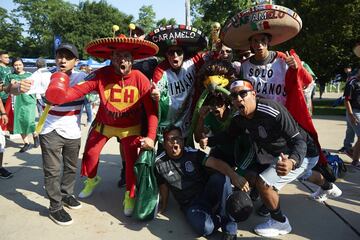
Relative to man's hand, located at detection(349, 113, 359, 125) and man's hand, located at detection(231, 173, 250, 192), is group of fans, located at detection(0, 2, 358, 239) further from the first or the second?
man's hand, located at detection(349, 113, 359, 125)

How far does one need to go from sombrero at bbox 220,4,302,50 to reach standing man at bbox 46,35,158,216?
842 millimetres

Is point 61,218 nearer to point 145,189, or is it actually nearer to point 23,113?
point 145,189

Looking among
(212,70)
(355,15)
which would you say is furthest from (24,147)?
(355,15)

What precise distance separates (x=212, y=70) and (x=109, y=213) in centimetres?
192

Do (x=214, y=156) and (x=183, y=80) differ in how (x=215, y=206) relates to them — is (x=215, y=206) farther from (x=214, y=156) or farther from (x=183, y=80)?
(x=183, y=80)

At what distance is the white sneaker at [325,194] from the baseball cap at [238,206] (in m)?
1.46

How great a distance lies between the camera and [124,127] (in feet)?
12.1

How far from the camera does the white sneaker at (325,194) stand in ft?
12.3

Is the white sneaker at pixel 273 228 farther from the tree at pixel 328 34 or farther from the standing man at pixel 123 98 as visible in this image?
the tree at pixel 328 34

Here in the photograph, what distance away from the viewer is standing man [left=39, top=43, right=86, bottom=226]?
3.37 metres

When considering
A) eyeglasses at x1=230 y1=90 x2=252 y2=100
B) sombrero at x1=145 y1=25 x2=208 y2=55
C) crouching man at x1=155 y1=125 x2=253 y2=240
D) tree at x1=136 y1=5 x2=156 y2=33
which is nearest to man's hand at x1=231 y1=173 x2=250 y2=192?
crouching man at x1=155 y1=125 x2=253 y2=240

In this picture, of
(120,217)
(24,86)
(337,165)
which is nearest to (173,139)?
(120,217)

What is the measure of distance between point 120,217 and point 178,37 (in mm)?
2044

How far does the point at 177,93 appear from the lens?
146 inches
